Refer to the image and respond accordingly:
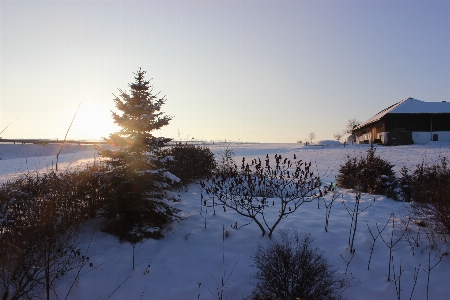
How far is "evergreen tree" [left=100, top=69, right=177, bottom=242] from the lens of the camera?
268 inches

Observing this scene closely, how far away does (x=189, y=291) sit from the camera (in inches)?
208

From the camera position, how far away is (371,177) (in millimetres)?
11141

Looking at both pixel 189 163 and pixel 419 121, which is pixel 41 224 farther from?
pixel 419 121

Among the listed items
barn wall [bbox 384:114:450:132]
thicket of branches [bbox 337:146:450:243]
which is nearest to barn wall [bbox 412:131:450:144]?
barn wall [bbox 384:114:450:132]

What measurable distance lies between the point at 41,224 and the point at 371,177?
1010cm

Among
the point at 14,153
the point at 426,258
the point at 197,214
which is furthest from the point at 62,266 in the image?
the point at 14,153

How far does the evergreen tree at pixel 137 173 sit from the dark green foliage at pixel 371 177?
21.2ft

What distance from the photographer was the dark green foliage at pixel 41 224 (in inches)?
199

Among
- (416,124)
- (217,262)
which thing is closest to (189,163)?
(217,262)

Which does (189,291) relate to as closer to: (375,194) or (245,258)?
(245,258)

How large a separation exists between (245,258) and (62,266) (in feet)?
10.9

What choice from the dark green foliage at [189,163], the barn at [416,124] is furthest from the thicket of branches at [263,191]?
the barn at [416,124]

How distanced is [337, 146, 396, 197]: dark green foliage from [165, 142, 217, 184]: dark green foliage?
17.9 feet

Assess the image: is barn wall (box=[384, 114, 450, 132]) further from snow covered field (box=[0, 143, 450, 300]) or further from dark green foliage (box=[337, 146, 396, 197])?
snow covered field (box=[0, 143, 450, 300])
